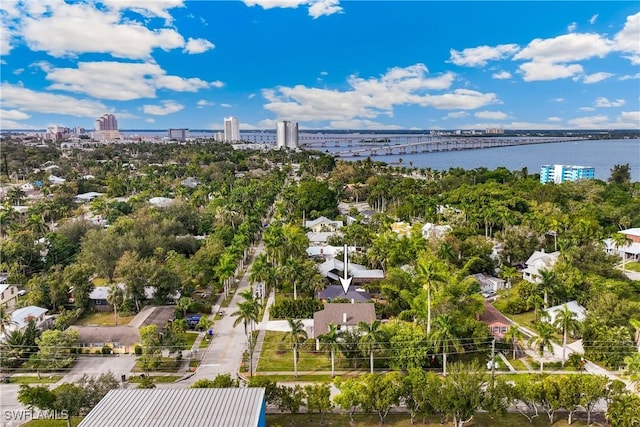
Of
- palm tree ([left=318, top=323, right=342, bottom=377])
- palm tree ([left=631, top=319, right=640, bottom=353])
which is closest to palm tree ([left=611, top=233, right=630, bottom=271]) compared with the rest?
palm tree ([left=631, top=319, right=640, bottom=353])

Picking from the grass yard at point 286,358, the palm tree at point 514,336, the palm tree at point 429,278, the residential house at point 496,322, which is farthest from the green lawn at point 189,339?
the palm tree at point 514,336

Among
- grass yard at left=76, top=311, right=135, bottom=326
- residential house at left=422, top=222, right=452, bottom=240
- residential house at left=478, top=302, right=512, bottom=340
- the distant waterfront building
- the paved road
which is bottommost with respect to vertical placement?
the paved road

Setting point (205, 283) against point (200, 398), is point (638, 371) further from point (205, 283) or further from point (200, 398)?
point (205, 283)

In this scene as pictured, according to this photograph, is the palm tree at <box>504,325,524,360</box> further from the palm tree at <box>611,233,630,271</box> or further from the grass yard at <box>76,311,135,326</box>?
the grass yard at <box>76,311,135,326</box>

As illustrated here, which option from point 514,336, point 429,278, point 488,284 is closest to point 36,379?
point 429,278

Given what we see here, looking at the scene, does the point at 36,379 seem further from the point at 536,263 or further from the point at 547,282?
the point at 536,263

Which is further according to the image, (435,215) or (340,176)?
(340,176)

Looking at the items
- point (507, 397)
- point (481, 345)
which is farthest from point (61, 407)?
point (481, 345)
